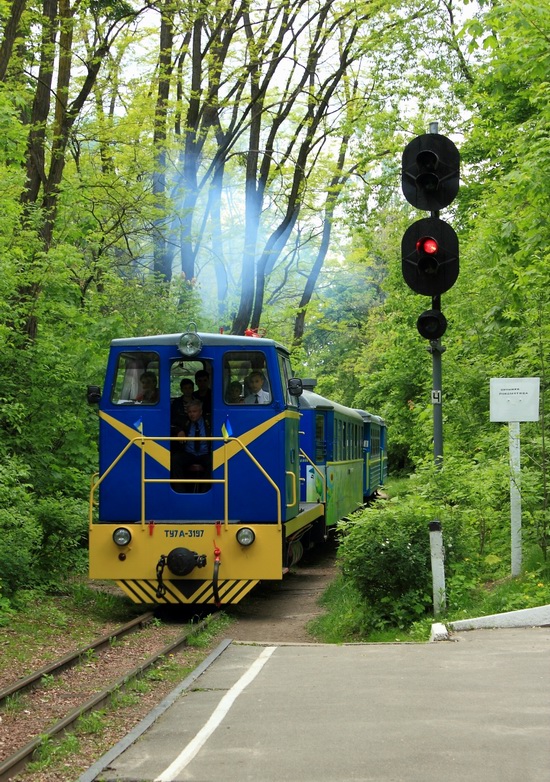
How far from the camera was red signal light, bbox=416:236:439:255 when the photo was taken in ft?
36.9

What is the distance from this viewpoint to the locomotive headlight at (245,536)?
12711 mm

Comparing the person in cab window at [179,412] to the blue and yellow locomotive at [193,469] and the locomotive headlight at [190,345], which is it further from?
the locomotive headlight at [190,345]

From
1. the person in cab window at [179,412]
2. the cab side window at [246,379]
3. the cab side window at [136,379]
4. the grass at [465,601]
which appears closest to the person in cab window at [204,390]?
the person in cab window at [179,412]

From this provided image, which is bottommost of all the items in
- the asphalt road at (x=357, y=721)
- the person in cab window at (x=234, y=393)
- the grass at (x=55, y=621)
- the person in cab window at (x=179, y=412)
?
the grass at (x=55, y=621)

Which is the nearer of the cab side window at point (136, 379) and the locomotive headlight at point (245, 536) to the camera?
the locomotive headlight at point (245, 536)

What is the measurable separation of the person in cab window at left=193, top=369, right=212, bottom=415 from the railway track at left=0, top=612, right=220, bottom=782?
2673mm

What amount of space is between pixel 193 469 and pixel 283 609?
269 centimetres

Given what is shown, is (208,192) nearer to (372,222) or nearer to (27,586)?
(372,222)

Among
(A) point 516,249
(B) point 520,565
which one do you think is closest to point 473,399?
(A) point 516,249

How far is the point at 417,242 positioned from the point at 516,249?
231 inches

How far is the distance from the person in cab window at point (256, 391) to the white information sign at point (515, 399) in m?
2.81

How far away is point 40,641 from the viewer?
11.2 meters

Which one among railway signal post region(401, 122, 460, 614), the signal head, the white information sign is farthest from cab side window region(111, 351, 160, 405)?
the white information sign

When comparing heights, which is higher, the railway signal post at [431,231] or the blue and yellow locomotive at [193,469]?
the railway signal post at [431,231]
